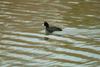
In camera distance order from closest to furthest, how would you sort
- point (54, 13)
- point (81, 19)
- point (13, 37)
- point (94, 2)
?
point (13, 37) → point (81, 19) → point (54, 13) → point (94, 2)

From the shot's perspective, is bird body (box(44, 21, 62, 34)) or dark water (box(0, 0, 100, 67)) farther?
bird body (box(44, 21, 62, 34))

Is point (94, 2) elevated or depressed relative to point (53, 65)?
elevated

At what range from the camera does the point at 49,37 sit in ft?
60.8

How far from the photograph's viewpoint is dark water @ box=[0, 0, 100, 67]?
50.7 feet

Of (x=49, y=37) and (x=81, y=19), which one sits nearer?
(x=49, y=37)

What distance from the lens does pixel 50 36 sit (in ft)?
61.6

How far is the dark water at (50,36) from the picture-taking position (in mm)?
15460

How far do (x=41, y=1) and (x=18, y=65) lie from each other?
36.6 feet

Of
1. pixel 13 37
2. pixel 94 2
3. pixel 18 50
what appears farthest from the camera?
pixel 94 2

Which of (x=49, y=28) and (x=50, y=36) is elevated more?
(x=49, y=28)

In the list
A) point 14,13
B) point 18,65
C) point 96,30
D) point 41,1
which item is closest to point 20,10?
point 14,13

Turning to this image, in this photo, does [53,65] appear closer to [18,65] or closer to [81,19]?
[18,65]

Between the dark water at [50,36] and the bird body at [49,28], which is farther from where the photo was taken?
the bird body at [49,28]

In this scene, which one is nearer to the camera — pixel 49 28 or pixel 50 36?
pixel 50 36
